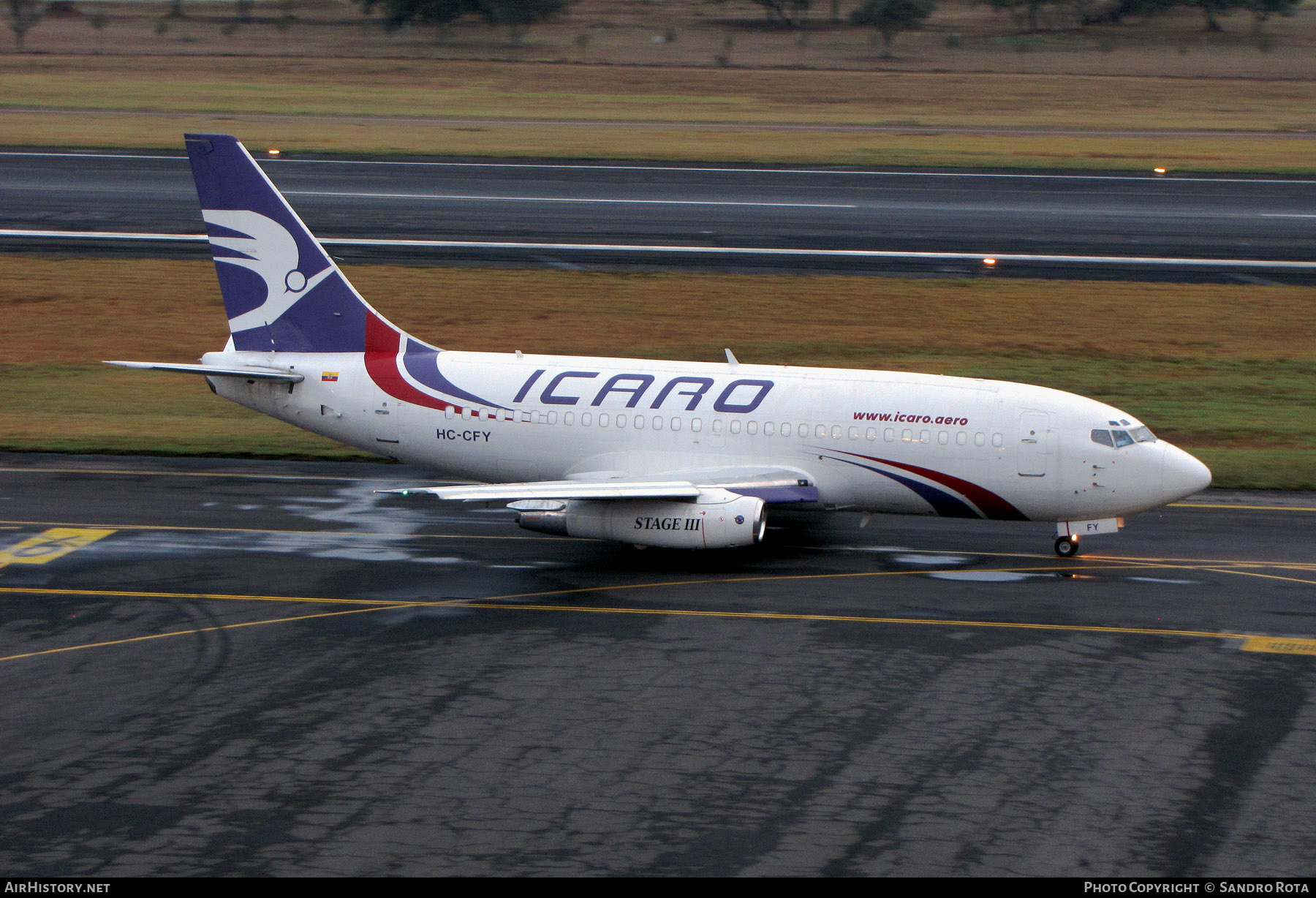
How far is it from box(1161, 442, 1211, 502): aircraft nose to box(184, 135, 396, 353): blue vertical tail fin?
18348mm

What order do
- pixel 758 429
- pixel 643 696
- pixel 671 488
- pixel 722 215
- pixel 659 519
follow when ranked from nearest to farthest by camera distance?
pixel 643 696
pixel 671 488
pixel 659 519
pixel 758 429
pixel 722 215

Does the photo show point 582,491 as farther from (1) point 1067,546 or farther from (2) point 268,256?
(1) point 1067,546

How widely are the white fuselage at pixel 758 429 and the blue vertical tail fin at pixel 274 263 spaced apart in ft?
2.28

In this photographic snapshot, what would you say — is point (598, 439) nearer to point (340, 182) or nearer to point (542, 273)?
point (542, 273)

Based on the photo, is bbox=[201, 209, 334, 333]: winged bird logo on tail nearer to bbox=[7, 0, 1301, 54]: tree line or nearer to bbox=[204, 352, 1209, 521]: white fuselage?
bbox=[204, 352, 1209, 521]: white fuselage

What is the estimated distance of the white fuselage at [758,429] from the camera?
102 feet

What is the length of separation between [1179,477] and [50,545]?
25.6 m

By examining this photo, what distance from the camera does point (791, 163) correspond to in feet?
270

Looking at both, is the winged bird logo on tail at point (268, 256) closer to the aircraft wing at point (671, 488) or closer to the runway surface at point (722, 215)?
the aircraft wing at point (671, 488)

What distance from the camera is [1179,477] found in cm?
3062

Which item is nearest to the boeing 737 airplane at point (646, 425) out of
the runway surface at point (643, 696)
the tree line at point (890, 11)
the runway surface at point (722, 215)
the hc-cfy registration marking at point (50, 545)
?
the runway surface at point (643, 696)

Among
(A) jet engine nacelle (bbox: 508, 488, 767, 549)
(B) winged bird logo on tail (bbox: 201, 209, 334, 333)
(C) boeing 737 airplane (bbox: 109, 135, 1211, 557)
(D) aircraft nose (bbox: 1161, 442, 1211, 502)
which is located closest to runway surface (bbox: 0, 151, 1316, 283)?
(B) winged bird logo on tail (bbox: 201, 209, 334, 333)

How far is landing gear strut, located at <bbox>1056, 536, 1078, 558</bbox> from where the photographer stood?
105 ft

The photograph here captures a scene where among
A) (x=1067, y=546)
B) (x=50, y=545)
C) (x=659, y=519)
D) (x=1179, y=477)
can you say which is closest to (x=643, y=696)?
(x=659, y=519)
